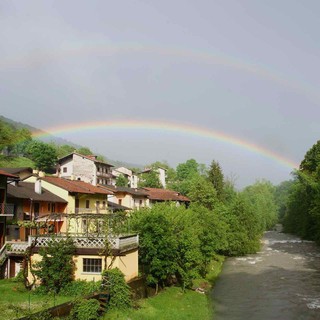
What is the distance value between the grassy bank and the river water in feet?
4.02

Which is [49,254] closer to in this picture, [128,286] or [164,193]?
[128,286]

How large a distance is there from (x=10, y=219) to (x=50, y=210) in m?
8.64

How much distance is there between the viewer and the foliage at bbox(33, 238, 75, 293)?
26906mm

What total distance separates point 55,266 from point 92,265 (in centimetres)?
249

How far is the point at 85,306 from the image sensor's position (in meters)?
21.6

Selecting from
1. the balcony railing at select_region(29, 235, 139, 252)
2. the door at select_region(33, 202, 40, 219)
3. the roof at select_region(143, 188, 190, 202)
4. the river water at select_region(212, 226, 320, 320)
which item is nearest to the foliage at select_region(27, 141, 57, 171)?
the roof at select_region(143, 188, 190, 202)

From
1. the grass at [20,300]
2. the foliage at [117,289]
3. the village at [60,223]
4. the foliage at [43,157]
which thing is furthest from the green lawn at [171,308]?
the foliage at [43,157]

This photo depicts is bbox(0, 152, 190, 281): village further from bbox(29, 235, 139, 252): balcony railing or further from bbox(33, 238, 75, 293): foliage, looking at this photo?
bbox(33, 238, 75, 293): foliage

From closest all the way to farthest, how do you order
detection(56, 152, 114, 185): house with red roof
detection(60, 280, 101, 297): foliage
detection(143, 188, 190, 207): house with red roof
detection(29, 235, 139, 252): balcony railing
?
1. detection(60, 280, 101, 297): foliage
2. detection(29, 235, 139, 252): balcony railing
3. detection(143, 188, 190, 207): house with red roof
4. detection(56, 152, 114, 185): house with red roof

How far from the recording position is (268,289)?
131 ft

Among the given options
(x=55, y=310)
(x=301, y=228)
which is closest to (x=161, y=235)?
(x=55, y=310)

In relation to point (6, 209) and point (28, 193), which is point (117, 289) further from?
point (28, 193)

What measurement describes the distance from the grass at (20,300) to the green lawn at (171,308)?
3.54 meters

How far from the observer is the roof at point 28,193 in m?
41.4
